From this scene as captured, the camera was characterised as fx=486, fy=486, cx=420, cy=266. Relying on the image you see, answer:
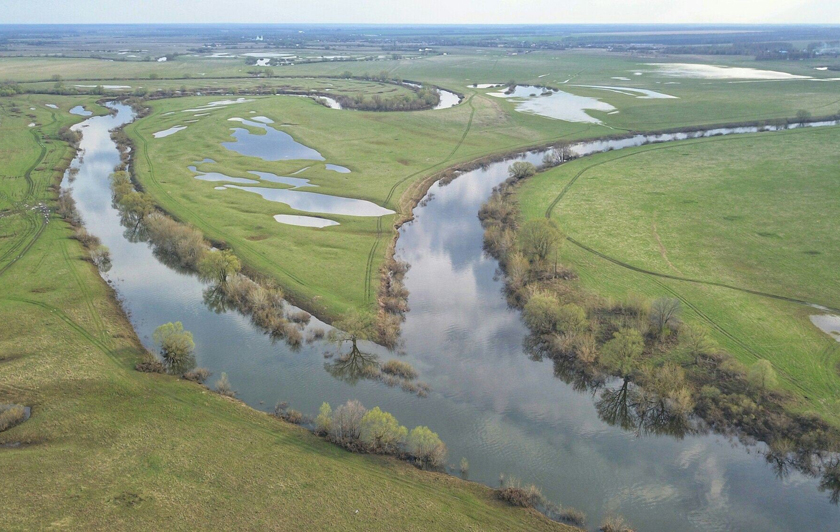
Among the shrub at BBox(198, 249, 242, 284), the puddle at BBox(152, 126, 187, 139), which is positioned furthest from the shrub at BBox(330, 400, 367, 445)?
the puddle at BBox(152, 126, 187, 139)

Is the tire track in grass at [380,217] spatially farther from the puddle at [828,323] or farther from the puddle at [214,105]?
the puddle at [214,105]

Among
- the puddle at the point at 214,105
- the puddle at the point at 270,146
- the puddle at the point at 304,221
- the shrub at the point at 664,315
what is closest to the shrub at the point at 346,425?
the shrub at the point at 664,315

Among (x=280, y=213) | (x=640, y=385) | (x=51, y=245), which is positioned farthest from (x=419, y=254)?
(x=51, y=245)

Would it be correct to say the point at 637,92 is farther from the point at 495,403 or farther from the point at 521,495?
the point at 521,495

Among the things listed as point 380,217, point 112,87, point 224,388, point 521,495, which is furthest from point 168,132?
point 521,495

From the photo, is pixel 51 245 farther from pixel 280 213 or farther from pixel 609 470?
pixel 609 470

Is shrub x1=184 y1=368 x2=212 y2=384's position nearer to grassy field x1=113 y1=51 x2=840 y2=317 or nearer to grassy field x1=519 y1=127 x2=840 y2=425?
grassy field x1=113 y1=51 x2=840 y2=317
